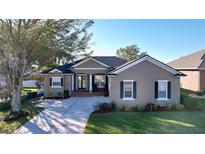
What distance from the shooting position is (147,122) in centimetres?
1101

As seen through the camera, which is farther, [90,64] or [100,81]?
[100,81]

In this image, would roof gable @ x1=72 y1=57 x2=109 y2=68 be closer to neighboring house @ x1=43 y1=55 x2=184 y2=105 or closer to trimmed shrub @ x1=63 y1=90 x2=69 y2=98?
trimmed shrub @ x1=63 y1=90 x2=69 y2=98

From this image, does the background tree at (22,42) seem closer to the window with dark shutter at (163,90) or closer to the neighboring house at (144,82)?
the neighboring house at (144,82)

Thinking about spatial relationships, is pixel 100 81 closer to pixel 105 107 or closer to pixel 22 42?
pixel 105 107

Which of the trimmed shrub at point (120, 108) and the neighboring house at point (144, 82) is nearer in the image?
the trimmed shrub at point (120, 108)

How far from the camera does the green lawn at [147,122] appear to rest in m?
9.69

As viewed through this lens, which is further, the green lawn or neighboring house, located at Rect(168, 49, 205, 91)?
neighboring house, located at Rect(168, 49, 205, 91)

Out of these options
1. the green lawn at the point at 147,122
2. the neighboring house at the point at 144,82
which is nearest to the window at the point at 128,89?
the neighboring house at the point at 144,82

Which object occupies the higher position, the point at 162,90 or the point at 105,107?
the point at 162,90

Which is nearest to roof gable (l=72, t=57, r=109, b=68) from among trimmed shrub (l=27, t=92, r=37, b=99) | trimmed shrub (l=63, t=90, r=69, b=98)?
trimmed shrub (l=63, t=90, r=69, b=98)

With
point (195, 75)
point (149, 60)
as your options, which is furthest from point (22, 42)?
point (195, 75)

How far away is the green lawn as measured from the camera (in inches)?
381
